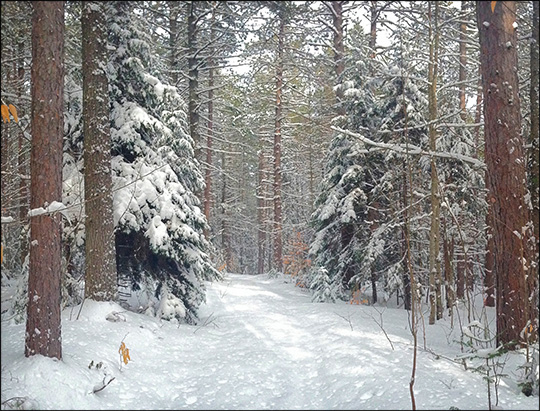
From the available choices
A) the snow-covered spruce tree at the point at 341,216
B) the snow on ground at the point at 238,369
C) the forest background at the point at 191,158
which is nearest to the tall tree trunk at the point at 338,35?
the forest background at the point at 191,158

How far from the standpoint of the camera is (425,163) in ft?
31.1

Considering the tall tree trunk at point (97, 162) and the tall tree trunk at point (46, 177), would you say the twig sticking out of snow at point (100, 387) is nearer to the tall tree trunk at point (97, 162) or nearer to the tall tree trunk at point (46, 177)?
the tall tree trunk at point (46, 177)

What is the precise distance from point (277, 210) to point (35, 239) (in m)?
15.2

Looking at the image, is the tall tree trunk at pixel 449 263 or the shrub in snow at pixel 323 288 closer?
the tall tree trunk at pixel 449 263

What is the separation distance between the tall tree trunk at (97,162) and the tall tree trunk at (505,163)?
5.76 metres

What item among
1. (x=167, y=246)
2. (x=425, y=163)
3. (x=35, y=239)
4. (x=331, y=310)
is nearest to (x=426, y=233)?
(x=425, y=163)

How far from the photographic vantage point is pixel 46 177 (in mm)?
4398

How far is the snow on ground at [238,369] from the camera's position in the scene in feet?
12.2

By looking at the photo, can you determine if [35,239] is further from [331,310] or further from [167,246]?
[331,310]

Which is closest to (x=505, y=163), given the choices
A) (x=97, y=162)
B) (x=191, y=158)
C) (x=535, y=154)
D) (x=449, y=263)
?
(x=535, y=154)

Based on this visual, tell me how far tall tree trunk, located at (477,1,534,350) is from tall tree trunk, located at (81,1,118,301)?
5758 mm

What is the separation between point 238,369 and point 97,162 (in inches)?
159

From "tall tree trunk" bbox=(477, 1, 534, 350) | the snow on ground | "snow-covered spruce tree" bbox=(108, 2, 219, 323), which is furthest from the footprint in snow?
"snow-covered spruce tree" bbox=(108, 2, 219, 323)

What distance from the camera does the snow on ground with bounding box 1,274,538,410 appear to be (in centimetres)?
371
